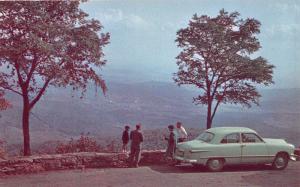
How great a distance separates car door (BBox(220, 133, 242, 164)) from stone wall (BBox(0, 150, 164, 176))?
2.63 metres

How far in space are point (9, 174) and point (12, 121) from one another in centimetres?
14566

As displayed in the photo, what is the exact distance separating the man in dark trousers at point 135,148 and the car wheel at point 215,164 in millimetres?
2547

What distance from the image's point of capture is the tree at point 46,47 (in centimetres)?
2144

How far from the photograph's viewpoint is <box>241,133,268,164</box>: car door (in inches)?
661

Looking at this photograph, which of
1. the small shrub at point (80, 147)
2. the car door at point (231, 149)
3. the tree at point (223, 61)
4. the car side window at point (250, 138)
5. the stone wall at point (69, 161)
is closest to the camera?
the stone wall at point (69, 161)

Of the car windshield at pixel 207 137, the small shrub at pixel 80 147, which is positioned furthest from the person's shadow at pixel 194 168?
the small shrub at pixel 80 147

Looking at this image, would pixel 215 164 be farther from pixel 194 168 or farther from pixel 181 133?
pixel 181 133

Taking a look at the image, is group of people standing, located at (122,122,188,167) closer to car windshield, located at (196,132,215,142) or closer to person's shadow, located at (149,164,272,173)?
person's shadow, located at (149,164,272,173)

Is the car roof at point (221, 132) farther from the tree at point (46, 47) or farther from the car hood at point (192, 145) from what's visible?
the tree at point (46, 47)

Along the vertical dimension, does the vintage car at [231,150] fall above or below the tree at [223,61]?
below

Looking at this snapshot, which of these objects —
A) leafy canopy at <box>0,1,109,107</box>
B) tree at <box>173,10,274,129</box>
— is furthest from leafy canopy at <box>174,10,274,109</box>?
leafy canopy at <box>0,1,109,107</box>

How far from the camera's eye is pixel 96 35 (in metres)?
24.3

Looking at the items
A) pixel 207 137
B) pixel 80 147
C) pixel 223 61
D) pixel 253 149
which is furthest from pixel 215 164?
pixel 223 61

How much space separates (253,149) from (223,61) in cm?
1749
